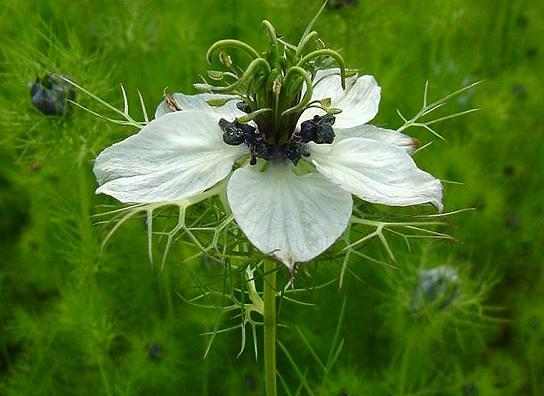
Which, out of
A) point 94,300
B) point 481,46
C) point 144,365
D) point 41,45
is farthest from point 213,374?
point 481,46

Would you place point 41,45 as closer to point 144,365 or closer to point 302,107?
point 144,365

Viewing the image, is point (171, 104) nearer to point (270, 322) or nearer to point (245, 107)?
point (245, 107)

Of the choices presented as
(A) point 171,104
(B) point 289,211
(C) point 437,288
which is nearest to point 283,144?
(B) point 289,211

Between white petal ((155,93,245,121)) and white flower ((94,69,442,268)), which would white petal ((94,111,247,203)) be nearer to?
white flower ((94,69,442,268))

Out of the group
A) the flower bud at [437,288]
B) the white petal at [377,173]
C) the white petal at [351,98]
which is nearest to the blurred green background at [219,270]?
the flower bud at [437,288]

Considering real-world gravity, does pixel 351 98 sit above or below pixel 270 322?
above

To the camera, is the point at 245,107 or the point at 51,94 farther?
the point at 51,94
